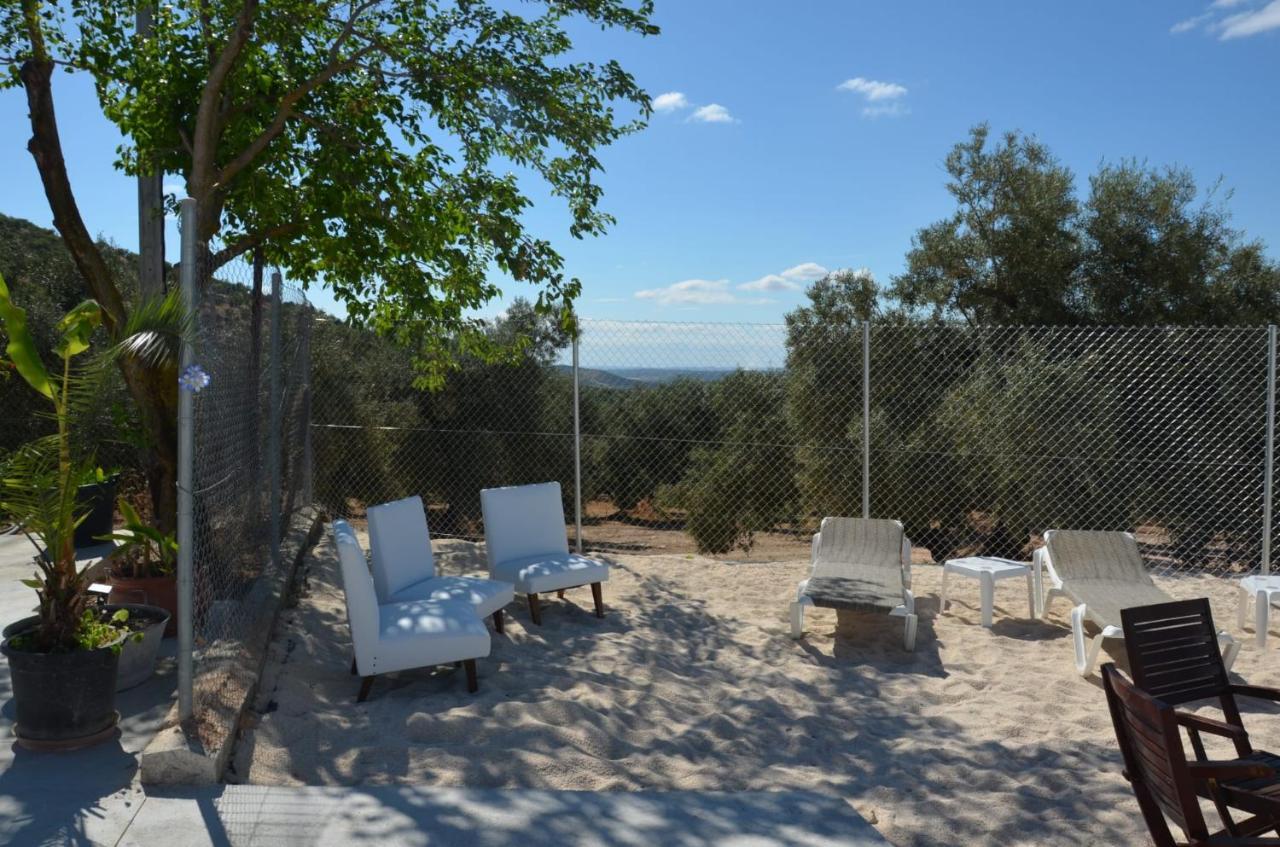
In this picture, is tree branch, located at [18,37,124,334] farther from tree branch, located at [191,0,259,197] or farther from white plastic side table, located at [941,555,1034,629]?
white plastic side table, located at [941,555,1034,629]

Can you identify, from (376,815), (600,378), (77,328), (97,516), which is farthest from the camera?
(600,378)

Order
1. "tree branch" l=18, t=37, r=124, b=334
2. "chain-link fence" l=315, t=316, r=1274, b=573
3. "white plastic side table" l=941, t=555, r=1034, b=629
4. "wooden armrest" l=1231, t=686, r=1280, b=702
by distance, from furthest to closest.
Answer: "chain-link fence" l=315, t=316, r=1274, b=573 < "white plastic side table" l=941, t=555, r=1034, b=629 < "tree branch" l=18, t=37, r=124, b=334 < "wooden armrest" l=1231, t=686, r=1280, b=702

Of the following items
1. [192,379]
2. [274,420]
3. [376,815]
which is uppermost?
[192,379]

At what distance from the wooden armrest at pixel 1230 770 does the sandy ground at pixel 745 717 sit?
2.87ft

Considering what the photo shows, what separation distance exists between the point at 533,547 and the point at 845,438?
4394 mm

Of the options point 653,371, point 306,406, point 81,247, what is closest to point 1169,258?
point 653,371

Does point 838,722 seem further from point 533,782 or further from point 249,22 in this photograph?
point 249,22

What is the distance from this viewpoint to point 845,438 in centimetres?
1031

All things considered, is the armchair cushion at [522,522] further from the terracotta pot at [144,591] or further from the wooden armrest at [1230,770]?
the wooden armrest at [1230,770]

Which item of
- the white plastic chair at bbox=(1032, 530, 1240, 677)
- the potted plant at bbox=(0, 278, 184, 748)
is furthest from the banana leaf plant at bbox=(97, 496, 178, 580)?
the white plastic chair at bbox=(1032, 530, 1240, 677)

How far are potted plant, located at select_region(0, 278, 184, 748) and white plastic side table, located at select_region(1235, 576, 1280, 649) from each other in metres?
6.82

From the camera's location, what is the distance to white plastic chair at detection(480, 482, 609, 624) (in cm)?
668

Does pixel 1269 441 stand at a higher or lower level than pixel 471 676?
higher

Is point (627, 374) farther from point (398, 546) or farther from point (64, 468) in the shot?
point (64, 468)
